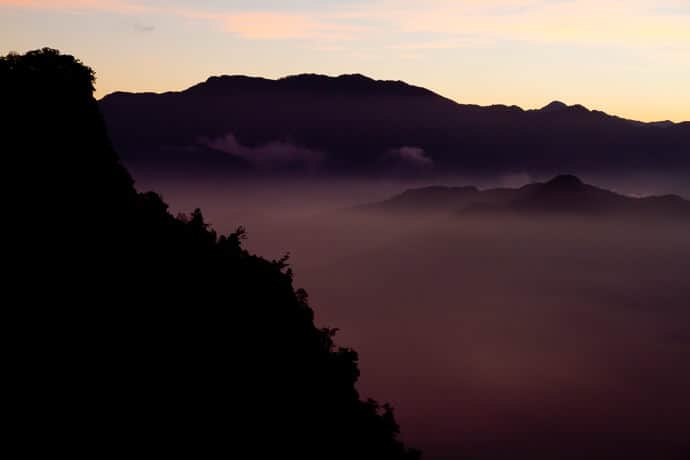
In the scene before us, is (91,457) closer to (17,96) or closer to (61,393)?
(61,393)

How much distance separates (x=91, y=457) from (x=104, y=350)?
4.29 m

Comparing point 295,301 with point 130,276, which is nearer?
point 130,276

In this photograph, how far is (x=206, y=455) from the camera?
31.0 metres

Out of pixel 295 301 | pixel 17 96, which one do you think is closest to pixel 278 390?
pixel 295 301

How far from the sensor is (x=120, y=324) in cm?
3112

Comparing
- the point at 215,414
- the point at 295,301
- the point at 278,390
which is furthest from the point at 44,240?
the point at 295,301

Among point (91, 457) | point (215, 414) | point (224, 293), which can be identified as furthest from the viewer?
point (224, 293)

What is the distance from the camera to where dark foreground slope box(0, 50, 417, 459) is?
1107 inches

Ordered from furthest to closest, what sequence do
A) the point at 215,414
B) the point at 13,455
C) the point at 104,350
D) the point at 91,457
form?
the point at 215,414 → the point at 104,350 → the point at 91,457 → the point at 13,455

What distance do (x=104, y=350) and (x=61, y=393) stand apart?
2.65 m

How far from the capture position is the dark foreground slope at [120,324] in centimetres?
2811

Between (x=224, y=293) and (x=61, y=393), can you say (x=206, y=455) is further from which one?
(x=224, y=293)

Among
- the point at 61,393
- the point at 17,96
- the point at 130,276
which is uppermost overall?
the point at 17,96

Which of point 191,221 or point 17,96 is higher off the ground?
point 17,96
